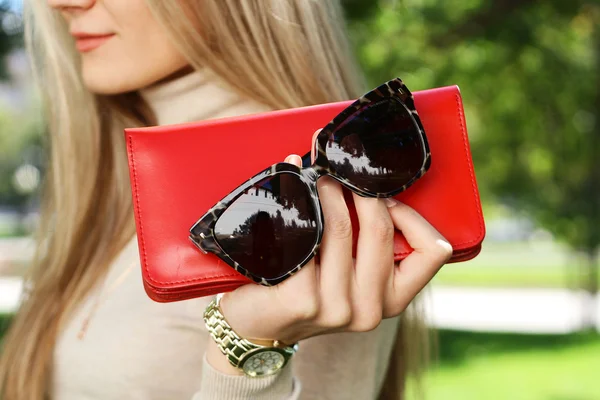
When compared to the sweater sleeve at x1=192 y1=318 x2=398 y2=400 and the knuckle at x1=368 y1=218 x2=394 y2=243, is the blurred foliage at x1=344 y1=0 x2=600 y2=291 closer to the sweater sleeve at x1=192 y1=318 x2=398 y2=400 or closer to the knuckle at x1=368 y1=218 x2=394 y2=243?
the sweater sleeve at x1=192 y1=318 x2=398 y2=400

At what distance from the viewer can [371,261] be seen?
3.55ft

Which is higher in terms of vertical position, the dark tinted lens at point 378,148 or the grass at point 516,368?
the dark tinted lens at point 378,148

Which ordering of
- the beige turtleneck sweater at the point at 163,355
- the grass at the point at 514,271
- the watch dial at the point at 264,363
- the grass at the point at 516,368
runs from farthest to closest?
the grass at the point at 514,271
the grass at the point at 516,368
the beige turtleneck sweater at the point at 163,355
the watch dial at the point at 264,363

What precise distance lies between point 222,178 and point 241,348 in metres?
0.29

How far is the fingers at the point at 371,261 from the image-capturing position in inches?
42.6

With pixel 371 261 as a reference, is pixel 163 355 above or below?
below

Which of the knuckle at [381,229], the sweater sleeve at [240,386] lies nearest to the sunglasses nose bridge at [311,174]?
the knuckle at [381,229]

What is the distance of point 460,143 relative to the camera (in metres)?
1.26

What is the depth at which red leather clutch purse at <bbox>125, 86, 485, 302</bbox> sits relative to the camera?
1.12 m

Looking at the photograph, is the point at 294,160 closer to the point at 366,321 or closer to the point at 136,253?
the point at 366,321

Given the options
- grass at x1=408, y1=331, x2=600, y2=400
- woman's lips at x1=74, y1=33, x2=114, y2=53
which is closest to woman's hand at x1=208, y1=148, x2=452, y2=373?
woman's lips at x1=74, y1=33, x2=114, y2=53

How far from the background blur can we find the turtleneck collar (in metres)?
0.87

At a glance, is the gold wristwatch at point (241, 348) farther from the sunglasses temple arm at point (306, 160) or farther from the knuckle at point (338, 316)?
the sunglasses temple arm at point (306, 160)

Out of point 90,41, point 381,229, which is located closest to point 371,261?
point 381,229
